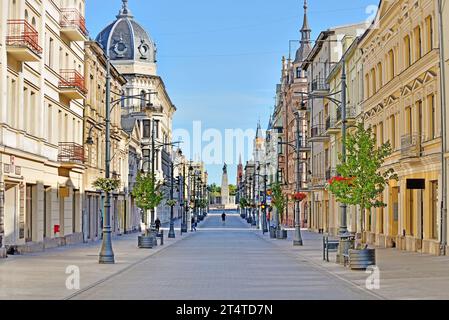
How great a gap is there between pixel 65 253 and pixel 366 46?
72.6 feet

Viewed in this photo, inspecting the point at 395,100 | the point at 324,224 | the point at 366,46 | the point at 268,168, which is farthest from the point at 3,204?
the point at 268,168

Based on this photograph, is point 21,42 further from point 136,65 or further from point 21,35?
point 136,65

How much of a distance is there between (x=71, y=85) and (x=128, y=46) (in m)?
59.6

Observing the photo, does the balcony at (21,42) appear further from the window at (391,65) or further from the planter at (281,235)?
the planter at (281,235)

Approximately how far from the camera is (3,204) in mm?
30781

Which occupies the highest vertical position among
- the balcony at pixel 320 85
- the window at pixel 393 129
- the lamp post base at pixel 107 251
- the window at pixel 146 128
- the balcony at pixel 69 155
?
the balcony at pixel 320 85

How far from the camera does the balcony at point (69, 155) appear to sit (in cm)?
4152

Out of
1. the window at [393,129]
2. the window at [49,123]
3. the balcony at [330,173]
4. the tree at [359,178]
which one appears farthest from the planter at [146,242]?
the balcony at [330,173]

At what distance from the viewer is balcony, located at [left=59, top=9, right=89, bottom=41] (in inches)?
1646

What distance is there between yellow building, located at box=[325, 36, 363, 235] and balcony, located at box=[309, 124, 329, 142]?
110 cm

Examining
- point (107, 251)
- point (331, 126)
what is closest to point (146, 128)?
point (331, 126)

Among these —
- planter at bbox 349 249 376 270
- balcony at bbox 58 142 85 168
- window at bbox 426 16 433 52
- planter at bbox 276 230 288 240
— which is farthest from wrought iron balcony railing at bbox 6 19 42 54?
planter at bbox 276 230 288 240

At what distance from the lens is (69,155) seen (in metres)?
42.1

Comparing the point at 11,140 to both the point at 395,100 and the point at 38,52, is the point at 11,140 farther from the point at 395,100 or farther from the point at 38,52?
the point at 395,100
